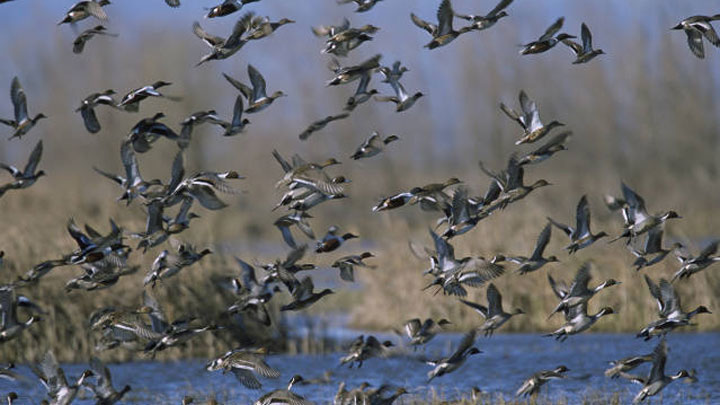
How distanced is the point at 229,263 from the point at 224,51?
7.98 m

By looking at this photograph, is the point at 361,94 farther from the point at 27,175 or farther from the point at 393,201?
the point at 27,175

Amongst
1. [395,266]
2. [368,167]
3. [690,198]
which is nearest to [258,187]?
[368,167]

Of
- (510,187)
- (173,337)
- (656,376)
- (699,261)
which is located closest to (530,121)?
(510,187)

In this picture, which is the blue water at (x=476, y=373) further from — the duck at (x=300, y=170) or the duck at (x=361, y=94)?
the duck at (x=361, y=94)

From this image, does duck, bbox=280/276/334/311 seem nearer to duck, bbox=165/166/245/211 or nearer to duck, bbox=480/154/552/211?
duck, bbox=165/166/245/211

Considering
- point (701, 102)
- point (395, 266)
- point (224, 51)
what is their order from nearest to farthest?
point (224, 51), point (395, 266), point (701, 102)

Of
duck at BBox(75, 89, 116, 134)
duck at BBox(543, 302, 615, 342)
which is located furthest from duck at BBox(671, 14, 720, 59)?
duck at BBox(75, 89, 116, 134)

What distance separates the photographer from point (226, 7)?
1192 cm

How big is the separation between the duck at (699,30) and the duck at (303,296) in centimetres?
480

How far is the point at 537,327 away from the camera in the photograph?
70.0 feet

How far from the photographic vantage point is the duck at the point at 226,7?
466 inches

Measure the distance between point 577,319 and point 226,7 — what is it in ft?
16.9

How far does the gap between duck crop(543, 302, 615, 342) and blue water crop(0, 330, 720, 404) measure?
78 centimetres

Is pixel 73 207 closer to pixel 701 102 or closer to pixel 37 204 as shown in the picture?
pixel 37 204
